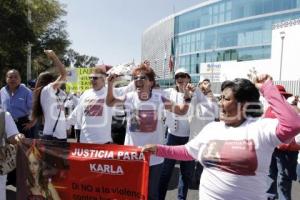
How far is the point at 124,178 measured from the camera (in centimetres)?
430

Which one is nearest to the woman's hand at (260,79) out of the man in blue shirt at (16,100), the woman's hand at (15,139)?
the woman's hand at (15,139)

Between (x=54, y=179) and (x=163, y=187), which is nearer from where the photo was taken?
(x=54, y=179)

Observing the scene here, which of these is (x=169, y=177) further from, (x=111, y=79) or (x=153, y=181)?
(x=111, y=79)

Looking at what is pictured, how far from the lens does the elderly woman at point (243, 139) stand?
3.11m

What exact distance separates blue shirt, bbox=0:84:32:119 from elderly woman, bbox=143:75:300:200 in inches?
204

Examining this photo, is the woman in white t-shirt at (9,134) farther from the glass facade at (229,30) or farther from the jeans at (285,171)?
the glass facade at (229,30)

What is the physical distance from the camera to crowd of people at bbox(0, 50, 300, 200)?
10.4ft

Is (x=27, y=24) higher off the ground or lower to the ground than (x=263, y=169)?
higher

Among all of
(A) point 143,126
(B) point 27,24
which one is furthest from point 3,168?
(B) point 27,24

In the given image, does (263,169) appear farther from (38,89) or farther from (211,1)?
(211,1)

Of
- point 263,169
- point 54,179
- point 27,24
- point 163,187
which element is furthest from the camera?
point 27,24

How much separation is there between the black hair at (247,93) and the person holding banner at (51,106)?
11.7 ft

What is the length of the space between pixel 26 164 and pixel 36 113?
2171 mm

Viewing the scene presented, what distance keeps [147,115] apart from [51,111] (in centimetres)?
203
